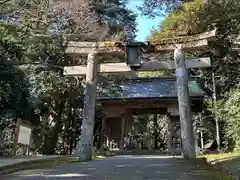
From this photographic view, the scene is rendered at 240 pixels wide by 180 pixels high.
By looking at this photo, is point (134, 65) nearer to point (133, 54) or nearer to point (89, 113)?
point (133, 54)

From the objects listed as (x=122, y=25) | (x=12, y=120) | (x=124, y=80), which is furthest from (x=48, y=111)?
(x=122, y=25)

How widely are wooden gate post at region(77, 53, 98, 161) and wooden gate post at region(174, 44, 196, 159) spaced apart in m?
3.34

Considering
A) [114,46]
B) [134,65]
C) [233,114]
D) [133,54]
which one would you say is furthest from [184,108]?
Answer: [114,46]

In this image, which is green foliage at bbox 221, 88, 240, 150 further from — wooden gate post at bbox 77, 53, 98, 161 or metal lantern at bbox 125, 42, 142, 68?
wooden gate post at bbox 77, 53, 98, 161

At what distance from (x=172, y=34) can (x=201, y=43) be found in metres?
2.43

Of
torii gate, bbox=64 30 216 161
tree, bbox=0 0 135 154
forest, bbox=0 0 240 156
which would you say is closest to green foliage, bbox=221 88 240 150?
forest, bbox=0 0 240 156

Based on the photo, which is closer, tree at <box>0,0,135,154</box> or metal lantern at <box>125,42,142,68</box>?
tree at <box>0,0,135,154</box>

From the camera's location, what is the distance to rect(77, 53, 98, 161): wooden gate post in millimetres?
13888

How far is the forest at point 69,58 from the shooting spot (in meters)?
10.6

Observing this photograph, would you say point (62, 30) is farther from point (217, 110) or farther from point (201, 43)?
point (217, 110)

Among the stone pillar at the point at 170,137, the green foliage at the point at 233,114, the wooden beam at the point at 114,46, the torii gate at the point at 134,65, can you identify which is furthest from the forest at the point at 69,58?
the stone pillar at the point at 170,137

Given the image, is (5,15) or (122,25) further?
(122,25)

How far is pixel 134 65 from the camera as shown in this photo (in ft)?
49.4

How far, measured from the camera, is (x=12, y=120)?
1736 centimetres
